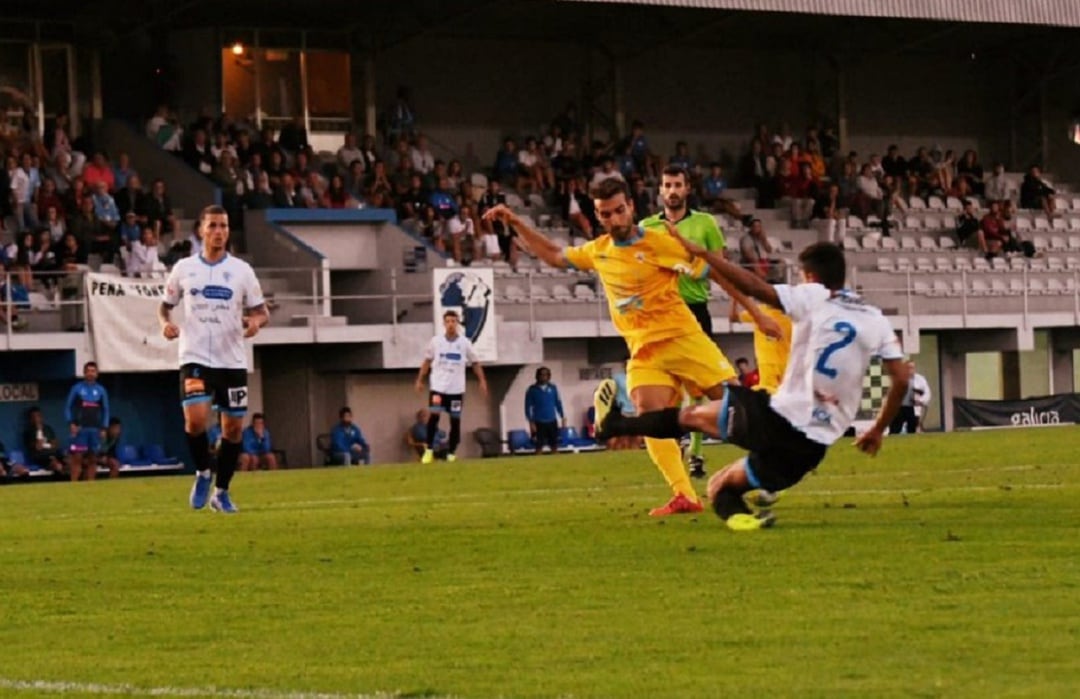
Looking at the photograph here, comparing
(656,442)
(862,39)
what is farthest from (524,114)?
(656,442)

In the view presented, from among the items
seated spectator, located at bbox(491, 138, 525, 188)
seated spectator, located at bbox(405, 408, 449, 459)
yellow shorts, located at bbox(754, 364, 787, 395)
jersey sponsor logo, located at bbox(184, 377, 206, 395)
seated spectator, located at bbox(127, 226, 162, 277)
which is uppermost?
seated spectator, located at bbox(491, 138, 525, 188)

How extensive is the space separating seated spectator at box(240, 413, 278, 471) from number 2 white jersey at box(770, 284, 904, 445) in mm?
23416

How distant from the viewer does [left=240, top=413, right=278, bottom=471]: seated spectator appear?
3494 cm

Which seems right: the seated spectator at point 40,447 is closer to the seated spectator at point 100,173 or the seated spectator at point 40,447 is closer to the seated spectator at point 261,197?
the seated spectator at point 100,173

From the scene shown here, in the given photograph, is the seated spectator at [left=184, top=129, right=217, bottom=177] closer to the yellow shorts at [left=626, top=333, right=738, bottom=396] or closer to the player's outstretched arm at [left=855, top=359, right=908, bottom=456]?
the yellow shorts at [left=626, top=333, right=738, bottom=396]

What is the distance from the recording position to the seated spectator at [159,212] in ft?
118

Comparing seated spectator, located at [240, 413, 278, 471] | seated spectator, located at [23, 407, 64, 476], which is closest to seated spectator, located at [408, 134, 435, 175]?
seated spectator, located at [240, 413, 278, 471]

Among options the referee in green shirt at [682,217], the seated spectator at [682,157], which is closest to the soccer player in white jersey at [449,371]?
the seated spectator at [682,157]

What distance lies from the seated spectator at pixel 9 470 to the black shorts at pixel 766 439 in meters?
21.9

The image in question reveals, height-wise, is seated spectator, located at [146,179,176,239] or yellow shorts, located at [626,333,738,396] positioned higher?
seated spectator, located at [146,179,176,239]

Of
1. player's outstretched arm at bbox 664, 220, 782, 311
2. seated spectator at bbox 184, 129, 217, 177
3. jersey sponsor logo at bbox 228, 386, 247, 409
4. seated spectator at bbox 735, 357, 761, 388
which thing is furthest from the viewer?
seated spectator at bbox 184, 129, 217, 177

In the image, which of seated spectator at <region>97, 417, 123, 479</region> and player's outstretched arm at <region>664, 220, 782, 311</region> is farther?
seated spectator at <region>97, 417, 123, 479</region>

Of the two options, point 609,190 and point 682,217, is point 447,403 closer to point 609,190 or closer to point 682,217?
point 682,217

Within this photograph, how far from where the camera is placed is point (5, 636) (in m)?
9.39
